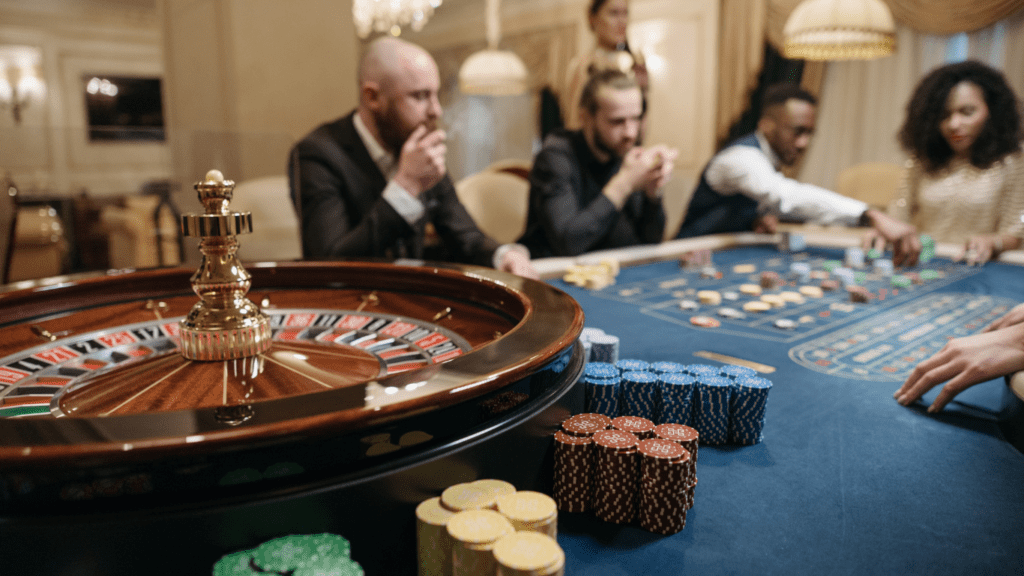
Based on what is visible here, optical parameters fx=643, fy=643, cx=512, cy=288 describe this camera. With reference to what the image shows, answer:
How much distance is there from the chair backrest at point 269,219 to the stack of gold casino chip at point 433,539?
8.11 feet

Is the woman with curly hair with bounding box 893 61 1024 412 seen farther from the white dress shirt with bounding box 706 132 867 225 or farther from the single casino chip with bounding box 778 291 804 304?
the single casino chip with bounding box 778 291 804 304

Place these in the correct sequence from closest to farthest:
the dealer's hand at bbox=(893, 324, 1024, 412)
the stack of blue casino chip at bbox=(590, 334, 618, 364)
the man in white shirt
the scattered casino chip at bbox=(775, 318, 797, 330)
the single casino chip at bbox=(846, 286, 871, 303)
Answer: the dealer's hand at bbox=(893, 324, 1024, 412), the stack of blue casino chip at bbox=(590, 334, 618, 364), the scattered casino chip at bbox=(775, 318, 797, 330), the single casino chip at bbox=(846, 286, 871, 303), the man in white shirt

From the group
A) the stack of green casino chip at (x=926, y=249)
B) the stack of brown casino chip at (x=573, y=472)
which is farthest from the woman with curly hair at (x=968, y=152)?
the stack of brown casino chip at (x=573, y=472)

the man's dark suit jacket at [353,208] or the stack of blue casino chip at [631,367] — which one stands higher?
the man's dark suit jacket at [353,208]

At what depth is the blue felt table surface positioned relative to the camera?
2.44 ft

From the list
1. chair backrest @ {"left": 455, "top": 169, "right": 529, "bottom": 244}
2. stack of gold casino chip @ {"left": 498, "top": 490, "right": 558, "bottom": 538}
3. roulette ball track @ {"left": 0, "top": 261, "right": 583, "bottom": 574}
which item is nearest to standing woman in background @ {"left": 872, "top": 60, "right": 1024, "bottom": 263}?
chair backrest @ {"left": 455, "top": 169, "right": 529, "bottom": 244}

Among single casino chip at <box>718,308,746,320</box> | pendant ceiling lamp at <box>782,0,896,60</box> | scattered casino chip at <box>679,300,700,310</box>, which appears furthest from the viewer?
pendant ceiling lamp at <box>782,0,896,60</box>

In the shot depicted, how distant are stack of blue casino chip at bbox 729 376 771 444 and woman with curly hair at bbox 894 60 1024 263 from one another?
3983 millimetres

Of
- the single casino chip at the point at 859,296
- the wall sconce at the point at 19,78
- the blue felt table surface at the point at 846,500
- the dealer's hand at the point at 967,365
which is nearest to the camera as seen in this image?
the blue felt table surface at the point at 846,500

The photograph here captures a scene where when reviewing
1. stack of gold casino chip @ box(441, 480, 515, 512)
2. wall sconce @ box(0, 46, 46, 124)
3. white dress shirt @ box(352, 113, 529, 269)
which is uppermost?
wall sconce @ box(0, 46, 46, 124)

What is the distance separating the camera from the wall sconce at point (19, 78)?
15.1 ft

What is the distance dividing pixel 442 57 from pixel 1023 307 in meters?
5.22

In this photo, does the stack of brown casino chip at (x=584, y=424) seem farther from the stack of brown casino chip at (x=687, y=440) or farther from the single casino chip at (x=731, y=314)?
the single casino chip at (x=731, y=314)

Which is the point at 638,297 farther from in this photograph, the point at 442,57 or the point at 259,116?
the point at 442,57
